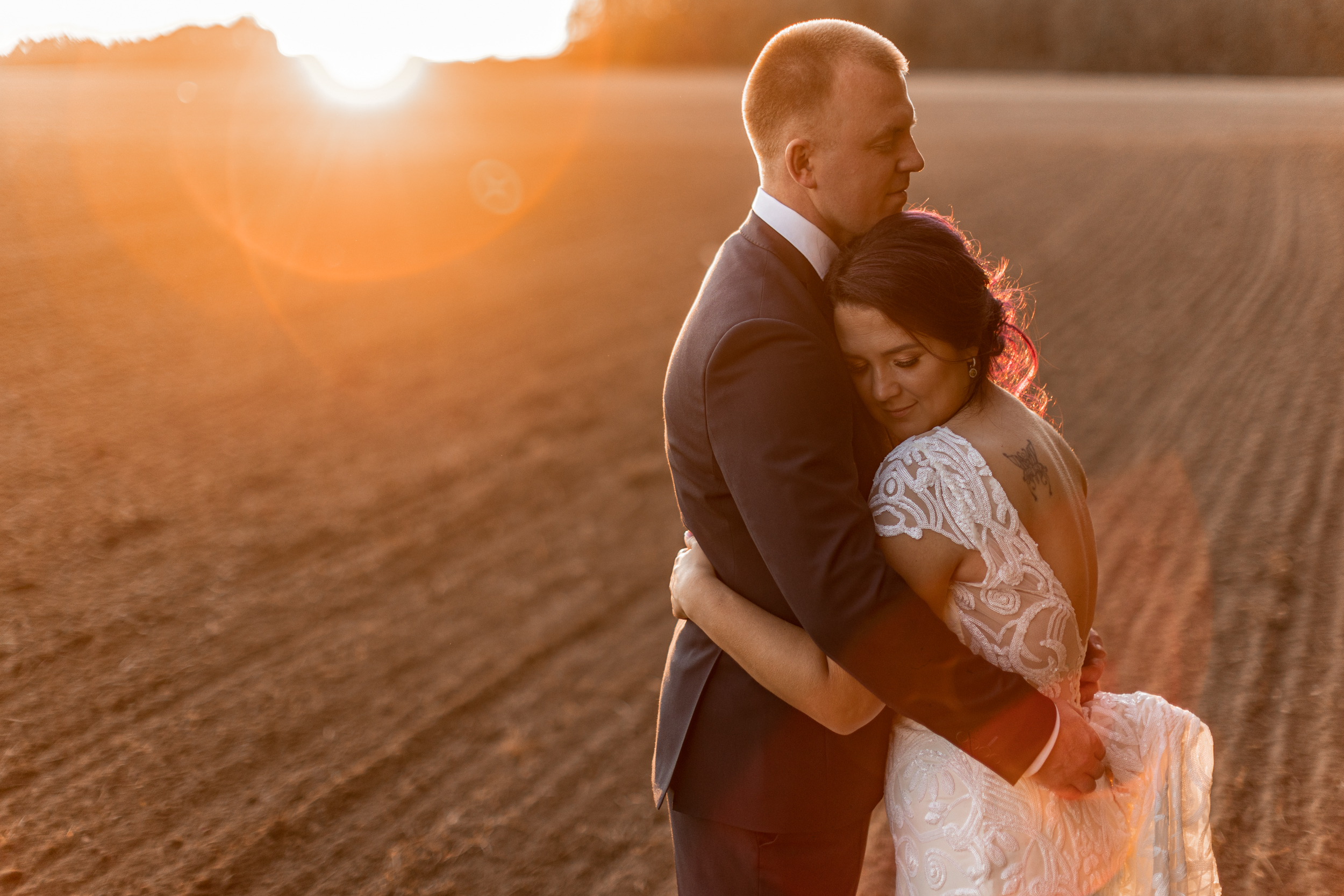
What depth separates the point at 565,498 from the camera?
7688 millimetres

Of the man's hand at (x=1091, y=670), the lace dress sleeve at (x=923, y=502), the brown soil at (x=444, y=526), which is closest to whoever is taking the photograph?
the lace dress sleeve at (x=923, y=502)

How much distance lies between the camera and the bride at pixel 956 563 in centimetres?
200

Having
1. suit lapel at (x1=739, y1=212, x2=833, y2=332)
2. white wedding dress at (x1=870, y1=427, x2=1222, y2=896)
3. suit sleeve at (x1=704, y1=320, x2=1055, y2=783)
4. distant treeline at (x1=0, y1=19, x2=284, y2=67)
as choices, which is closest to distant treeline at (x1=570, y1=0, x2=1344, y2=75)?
Answer: distant treeline at (x1=0, y1=19, x2=284, y2=67)

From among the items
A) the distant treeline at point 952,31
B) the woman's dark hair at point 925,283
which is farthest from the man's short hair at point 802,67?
the distant treeline at point 952,31

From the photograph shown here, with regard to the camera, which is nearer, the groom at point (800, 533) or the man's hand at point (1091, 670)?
the groom at point (800, 533)

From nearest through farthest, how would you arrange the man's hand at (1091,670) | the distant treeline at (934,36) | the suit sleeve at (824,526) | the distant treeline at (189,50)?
the suit sleeve at (824,526) < the man's hand at (1091,670) < the distant treeline at (934,36) < the distant treeline at (189,50)

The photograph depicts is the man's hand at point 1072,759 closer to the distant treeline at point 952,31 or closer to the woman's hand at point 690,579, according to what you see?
the woman's hand at point 690,579

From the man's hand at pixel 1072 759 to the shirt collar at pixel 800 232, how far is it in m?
1.07

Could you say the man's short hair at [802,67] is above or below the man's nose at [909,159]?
above

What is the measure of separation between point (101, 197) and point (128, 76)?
107 feet

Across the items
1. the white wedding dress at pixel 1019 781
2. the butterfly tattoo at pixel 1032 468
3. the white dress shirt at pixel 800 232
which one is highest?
the white dress shirt at pixel 800 232

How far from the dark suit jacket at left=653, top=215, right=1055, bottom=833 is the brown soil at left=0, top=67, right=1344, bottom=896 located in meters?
2.10

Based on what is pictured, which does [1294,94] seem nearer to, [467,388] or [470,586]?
[467,388]

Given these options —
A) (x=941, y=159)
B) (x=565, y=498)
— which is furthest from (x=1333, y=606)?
(x=941, y=159)
